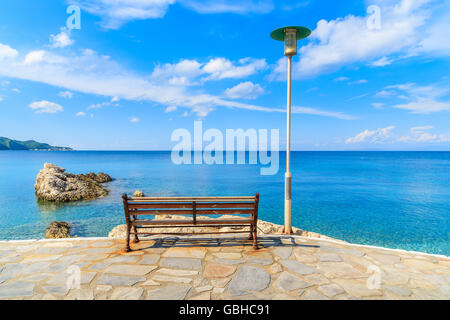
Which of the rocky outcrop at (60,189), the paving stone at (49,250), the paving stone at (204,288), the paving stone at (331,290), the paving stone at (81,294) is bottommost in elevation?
the rocky outcrop at (60,189)

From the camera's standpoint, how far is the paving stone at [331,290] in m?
3.55

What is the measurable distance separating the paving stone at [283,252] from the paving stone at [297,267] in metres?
0.21

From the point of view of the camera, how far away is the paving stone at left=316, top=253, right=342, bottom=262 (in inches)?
189

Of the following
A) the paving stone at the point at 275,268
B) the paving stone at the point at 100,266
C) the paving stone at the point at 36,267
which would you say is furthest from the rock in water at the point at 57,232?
the paving stone at the point at 275,268

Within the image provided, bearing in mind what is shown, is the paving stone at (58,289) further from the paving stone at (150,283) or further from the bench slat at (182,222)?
the bench slat at (182,222)

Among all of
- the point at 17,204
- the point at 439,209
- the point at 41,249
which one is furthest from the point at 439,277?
the point at 17,204

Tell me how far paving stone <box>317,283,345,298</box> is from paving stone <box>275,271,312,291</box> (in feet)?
0.67

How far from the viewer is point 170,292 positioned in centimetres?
359

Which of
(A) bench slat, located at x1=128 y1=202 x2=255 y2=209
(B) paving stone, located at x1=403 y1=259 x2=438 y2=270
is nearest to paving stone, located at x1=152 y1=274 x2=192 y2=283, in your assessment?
(A) bench slat, located at x1=128 y1=202 x2=255 y2=209

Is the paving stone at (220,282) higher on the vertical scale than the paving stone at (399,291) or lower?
higher

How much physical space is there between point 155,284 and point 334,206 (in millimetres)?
20194

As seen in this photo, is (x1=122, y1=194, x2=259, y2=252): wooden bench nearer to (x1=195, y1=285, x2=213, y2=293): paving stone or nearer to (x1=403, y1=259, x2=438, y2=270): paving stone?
(x1=195, y1=285, x2=213, y2=293): paving stone

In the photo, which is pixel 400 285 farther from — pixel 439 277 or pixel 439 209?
pixel 439 209
